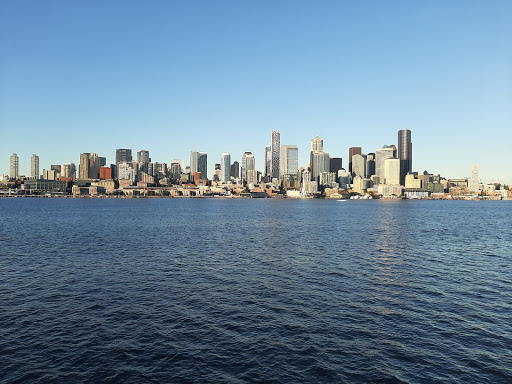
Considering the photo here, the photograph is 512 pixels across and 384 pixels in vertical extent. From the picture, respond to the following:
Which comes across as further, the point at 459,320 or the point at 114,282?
the point at 114,282

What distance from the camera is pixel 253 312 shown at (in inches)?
1479

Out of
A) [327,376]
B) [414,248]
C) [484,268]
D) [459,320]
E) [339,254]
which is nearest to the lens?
[327,376]

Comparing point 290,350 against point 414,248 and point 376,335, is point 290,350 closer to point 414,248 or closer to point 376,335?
point 376,335

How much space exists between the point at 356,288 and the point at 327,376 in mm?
22869

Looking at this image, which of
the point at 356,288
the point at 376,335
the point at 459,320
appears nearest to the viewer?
the point at 376,335

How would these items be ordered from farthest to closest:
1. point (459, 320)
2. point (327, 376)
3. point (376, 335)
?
1. point (459, 320)
2. point (376, 335)
3. point (327, 376)

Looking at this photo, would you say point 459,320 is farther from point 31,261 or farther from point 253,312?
point 31,261

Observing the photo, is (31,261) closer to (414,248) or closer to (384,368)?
(384,368)

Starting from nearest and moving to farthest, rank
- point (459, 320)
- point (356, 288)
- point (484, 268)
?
1. point (459, 320)
2. point (356, 288)
3. point (484, 268)

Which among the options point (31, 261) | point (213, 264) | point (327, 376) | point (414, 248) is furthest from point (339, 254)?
point (31, 261)

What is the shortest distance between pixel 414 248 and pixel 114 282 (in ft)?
206

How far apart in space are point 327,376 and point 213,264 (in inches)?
1483

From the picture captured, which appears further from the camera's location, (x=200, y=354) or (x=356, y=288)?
(x=356, y=288)

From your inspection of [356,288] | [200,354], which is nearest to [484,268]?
[356,288]
